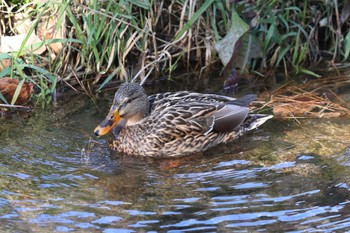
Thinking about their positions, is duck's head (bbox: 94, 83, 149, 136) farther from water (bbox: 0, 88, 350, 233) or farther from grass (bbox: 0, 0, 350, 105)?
grass (bbox: 0, 0, 350, 105)

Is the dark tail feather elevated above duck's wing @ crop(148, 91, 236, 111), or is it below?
below

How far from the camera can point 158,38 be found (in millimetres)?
7707

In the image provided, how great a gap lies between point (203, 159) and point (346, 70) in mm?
2426

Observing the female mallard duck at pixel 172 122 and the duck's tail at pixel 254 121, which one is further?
the duck's tail at pixel 254 121

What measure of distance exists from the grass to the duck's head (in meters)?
0.85

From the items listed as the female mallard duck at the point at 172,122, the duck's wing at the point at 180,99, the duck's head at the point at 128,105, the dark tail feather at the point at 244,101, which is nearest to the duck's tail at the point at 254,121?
the female mallard duck at the point at 172,122

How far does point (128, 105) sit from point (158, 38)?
4.98 ft

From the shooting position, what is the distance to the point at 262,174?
5.59 metres

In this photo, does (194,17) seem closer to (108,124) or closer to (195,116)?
(195,116)

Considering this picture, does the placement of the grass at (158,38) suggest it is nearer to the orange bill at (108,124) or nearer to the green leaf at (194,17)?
the green leaf at (194,17)

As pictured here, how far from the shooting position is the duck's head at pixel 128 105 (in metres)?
6.33

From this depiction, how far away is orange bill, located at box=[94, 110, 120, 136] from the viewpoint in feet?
20.1

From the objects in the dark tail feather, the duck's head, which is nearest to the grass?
the duck's head

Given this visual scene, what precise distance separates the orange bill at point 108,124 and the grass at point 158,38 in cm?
92
